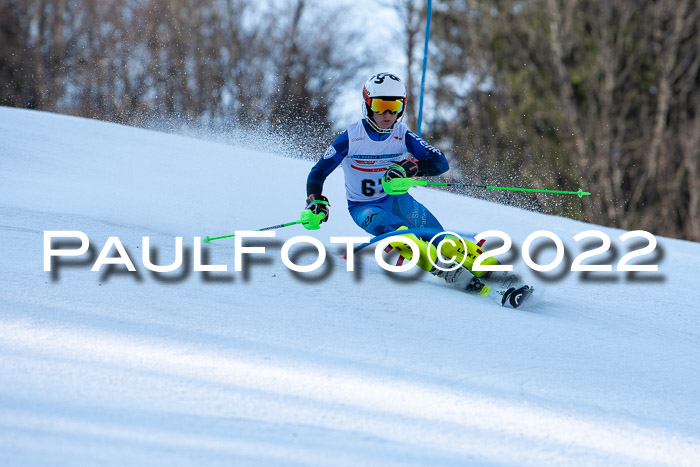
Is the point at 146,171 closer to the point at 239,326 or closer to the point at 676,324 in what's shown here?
the point at 239,326

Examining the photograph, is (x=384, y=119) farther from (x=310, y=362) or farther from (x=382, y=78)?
(x=310, y=362)

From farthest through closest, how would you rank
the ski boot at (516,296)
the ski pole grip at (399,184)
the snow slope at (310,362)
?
the ski pole grip at (399,184)
the ski boot at (516,296)
the snow slope at (310,362)

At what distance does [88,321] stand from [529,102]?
18197 mm

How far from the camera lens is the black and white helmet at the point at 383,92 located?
3867mm

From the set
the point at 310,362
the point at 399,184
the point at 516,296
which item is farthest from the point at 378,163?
the point at 310,362

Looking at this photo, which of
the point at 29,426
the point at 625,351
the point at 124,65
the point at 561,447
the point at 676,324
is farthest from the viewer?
the point at 124,65

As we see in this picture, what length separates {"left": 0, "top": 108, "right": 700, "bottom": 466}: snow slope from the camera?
181 centimetres

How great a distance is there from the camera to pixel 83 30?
73.2 feet

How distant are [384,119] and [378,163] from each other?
247mm

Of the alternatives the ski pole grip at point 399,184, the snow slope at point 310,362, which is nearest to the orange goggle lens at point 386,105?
the ski pole grip at point 399,184

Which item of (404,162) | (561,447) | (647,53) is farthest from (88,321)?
(647,53)

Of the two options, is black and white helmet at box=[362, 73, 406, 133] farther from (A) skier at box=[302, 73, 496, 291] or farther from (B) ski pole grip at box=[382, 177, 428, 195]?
(B) ski pole grip at box=[382, 177, 428, 195]

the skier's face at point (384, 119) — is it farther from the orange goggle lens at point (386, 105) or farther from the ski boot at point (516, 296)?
the ski boot at point (516, 296)

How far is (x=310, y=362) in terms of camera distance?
2365mm
